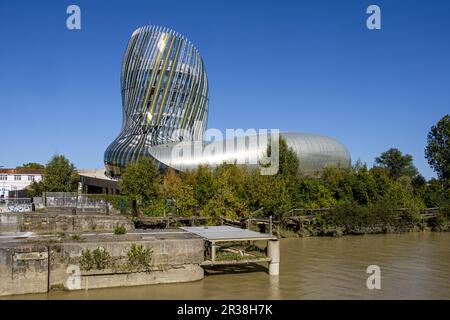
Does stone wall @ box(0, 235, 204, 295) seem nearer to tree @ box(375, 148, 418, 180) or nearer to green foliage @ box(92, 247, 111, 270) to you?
green foliage @ box(92, 247, 111, 270)

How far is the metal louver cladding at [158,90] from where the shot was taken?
57.0 meters

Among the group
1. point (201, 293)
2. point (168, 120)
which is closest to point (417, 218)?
point (201, 293)

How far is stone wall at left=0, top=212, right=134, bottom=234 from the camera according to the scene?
1938 cm

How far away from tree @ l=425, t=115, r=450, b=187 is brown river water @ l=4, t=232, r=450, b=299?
1235 inches

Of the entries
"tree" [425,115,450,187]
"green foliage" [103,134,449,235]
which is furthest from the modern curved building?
"green foliage" [103,134,449,235]

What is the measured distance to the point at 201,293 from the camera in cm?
1227

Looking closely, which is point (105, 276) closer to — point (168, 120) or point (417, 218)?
point (417, 218)

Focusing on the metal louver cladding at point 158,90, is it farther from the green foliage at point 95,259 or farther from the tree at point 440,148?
the green foliage at point 95,259

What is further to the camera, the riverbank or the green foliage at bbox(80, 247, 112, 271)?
the riverbank

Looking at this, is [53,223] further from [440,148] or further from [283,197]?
[440,148]

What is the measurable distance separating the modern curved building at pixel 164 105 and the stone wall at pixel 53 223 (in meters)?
32.8

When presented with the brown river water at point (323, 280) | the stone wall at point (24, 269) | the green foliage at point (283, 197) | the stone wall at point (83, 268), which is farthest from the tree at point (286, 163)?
the stone wall at point (24, 269)
